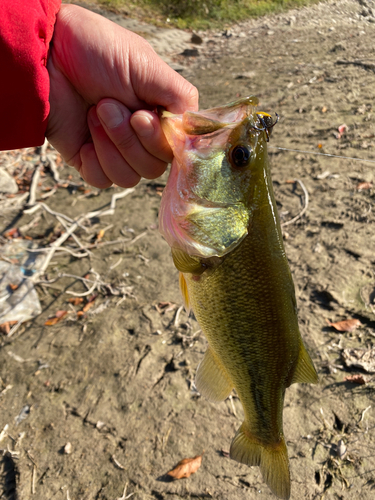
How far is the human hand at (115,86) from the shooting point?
183cm

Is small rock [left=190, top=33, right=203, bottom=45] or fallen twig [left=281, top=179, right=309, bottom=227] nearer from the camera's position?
fallen twig [left=281, top=179, right=309, bottom=227]

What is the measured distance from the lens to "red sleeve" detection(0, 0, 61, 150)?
1.71 metres

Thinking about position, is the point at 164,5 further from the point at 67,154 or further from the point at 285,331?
the point at 285,331

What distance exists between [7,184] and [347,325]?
5.40 meters

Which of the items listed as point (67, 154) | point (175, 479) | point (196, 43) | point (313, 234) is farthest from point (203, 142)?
point (196, 43)

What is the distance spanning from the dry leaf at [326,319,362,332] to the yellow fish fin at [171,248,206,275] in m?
2.12

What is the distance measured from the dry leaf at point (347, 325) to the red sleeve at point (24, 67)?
9.25ft

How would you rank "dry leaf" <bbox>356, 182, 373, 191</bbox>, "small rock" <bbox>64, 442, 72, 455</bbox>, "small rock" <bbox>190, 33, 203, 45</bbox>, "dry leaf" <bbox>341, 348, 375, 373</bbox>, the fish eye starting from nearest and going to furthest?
the fish eye → "small rock" <bbox>64, 442, 72, 455</bbox> → "dry leaf" <bbox>341, 348, 375, 373</bbox> → "dry leaf" <bbox>356, 182, 373, 191</bbox> → "small rock" <bbox>190, 33, 203, 45</bbox>

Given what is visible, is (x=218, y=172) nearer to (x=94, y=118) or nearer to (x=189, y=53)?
(x=94, y=118)

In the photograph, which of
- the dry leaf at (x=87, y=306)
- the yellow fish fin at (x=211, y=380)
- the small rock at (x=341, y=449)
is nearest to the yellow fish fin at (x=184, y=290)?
the yellow fish fin at (x=211, y=380)

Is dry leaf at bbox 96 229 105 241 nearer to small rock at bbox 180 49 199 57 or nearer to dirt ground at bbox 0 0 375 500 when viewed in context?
dirt ground at bbox 0 0 375 500

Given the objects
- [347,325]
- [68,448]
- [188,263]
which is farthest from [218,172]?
[68,448]

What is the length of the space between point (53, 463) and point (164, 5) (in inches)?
645

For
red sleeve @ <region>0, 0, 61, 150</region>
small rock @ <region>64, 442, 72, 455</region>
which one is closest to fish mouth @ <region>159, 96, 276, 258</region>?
red sleeve @ <region>0, 0, 61, 150</region>
